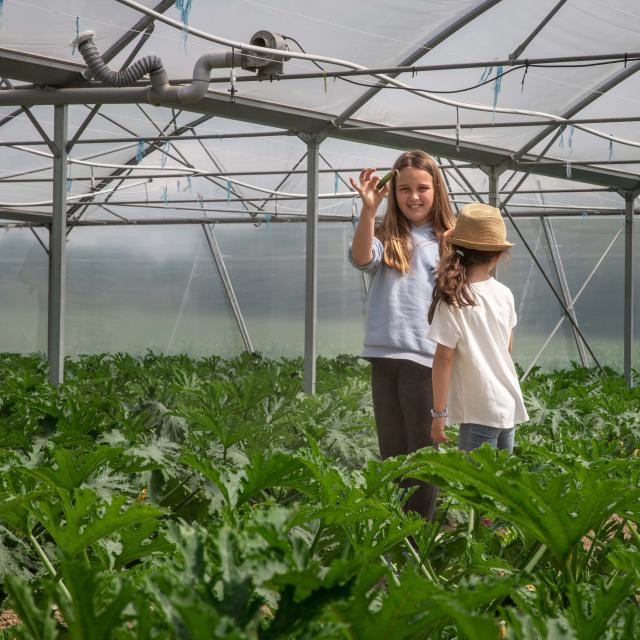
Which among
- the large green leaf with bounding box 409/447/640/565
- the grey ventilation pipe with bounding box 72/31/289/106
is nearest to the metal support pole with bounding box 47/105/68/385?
the grey ventilation pipe with bounding box 72/31/289/106

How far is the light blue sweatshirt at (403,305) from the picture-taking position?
3.69 meters

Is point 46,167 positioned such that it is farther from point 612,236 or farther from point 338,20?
point 612,236

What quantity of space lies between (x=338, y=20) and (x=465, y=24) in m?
1.07

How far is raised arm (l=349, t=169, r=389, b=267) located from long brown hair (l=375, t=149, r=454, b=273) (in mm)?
135

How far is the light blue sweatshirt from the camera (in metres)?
3.69

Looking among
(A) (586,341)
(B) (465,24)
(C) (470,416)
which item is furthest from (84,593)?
(A) (586,341)

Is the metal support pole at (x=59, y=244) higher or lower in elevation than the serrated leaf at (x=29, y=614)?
higher

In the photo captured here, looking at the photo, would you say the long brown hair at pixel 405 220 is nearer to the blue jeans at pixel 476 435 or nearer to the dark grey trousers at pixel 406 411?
the dark grey trousers at pixel 406 411

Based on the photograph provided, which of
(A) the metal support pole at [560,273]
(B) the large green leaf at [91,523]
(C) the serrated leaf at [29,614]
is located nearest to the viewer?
(C) the serrated leaf at [29,614]

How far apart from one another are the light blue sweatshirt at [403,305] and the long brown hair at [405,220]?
3 cm

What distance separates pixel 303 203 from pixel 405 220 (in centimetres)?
1280

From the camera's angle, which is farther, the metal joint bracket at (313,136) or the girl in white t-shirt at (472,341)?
the metal joint bracket at (313,136)

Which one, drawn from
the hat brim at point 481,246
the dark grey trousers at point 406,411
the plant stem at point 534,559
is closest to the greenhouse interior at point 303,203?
the plant stem at point 534,559

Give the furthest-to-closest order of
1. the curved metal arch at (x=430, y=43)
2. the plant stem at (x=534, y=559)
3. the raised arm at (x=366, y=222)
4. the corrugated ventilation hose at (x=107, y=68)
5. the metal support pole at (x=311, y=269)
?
the metal support pole at (x=311, y=269) → the curved metal arch at (x=430, y=43) → the corrugated ventilation hose at (x=107, y=68) → the raised arm at (x=366, y=222) → the plant stem at (x=534, y=559)
